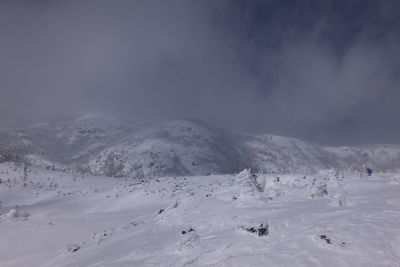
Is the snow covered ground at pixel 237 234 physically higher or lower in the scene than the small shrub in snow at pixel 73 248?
higher

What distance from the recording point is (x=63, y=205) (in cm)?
2697

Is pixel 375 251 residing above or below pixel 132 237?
above

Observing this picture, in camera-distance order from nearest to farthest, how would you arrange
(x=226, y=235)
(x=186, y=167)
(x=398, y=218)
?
(x=398, y=218) < (x=226, y=235) < (x=186, y=167)

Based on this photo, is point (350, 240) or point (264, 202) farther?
point (264, 202)

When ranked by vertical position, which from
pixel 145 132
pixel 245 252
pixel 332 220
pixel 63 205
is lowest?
pixel 63 205

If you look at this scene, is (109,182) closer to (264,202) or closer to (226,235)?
(264,202)

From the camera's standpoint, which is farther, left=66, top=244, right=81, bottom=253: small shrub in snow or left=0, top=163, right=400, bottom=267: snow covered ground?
left=66, top=244, right=81, bottom=253: small shrub in snow

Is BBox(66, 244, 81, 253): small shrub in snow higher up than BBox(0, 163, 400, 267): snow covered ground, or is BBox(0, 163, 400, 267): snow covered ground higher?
BBox(0, 163, 400, 267): snow covered ground

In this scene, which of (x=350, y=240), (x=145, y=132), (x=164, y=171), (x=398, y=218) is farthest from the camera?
(x=145, y=132)

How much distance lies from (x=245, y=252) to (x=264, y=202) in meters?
7.09

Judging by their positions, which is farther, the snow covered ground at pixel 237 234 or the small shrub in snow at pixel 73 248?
the small shrub in snow at pixel 73 248

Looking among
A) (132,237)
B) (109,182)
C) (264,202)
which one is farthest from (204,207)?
(109,182)

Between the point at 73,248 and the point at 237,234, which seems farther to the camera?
the point at 73,248

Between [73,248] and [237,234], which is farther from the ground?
[237,234]
